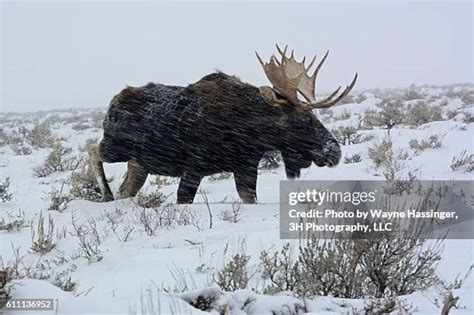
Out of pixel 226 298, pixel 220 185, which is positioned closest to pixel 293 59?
pixel 220 185

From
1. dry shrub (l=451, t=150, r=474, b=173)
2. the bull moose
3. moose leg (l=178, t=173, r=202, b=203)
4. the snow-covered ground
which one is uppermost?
the bull moose

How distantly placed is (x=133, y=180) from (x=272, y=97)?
2.21 metres

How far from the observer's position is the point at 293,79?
6.81 metres

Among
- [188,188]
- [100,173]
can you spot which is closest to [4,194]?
[100,173]

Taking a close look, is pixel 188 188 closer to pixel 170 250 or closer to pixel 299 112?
pixel 299 112

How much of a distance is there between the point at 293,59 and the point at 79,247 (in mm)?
3544

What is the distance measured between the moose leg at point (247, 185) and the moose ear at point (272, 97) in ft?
2.77

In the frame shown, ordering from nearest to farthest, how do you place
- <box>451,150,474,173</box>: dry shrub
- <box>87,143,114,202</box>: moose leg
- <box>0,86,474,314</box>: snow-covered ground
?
<box>0,86,474,314</box>: snow-covered ground, <box>87,143,114,202</box>: moose leg, <box>451,150,474,173</box>: dry shrub

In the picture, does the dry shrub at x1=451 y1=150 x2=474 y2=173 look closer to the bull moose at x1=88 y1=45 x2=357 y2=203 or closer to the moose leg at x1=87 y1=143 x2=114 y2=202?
the bull moose at x1=88 y1=45 x2=357 y2=203

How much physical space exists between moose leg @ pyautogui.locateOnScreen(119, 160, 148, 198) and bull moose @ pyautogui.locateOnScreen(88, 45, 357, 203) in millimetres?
269

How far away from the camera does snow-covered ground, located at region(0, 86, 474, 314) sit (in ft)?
11.1

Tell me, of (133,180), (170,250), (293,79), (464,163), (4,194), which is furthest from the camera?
(464,163)

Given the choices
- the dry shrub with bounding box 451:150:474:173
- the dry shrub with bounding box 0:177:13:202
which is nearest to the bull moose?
the dry shrub with bounding box 0:177:13:202

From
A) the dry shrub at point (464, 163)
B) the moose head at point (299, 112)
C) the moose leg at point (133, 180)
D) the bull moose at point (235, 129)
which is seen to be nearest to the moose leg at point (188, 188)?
the bull moose at point (235, 129)
